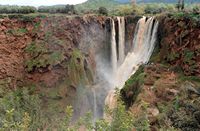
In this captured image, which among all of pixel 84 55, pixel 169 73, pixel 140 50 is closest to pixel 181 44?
pixel 169 73

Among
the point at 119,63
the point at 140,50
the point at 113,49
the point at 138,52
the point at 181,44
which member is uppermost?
the point at 181,44

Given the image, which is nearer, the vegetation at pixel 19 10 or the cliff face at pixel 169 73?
the cliff face at pixel 169 73

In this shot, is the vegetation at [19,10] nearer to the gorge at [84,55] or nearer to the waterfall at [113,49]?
the gorge at [84,55]

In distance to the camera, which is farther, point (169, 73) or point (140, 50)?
point (140, 50)

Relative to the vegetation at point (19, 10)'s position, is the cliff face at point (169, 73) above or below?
below

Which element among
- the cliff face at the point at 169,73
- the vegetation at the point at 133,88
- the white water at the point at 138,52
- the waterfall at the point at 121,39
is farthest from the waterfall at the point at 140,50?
the vegetation at the point at 133,88

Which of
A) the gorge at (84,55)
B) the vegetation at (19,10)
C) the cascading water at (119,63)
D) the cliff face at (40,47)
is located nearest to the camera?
the gorge at (84,55)

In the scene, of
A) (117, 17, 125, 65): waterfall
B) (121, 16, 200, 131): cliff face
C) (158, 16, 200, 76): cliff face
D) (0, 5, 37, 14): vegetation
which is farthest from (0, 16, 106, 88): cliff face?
(158, 16, 200, 76): cliff face

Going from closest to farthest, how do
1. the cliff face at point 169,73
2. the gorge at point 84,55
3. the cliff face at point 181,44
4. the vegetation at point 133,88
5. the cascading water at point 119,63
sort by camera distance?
the cliff face at point 169,73, the cliff face at point 181,44, the vegetation at point 133,88, the gorge at point 84,55, the cascading water at point 119,63

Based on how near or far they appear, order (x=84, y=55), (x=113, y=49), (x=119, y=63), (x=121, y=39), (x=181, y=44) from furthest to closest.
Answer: (x=113, y=49) < (x=121, y=39) < (x=119, y=63) < (x=84, y=55) < (x=181, y=44)

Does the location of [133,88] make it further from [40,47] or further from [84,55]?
[40,47]

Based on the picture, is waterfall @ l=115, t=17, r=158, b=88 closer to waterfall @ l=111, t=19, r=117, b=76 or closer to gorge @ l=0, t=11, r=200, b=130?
gorge @ l=0, t=11, r=200, b=130
